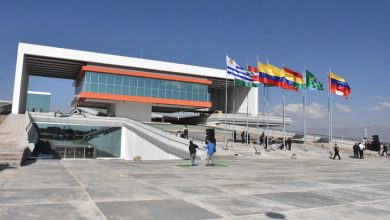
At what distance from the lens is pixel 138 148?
134ft

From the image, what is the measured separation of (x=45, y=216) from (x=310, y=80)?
3362 cm

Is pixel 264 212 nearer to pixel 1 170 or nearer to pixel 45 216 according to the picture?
pixel 45 216

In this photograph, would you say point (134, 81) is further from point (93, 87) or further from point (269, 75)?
point (269, 75)

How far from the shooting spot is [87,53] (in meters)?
59.8

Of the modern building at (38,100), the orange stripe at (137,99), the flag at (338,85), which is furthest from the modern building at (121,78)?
the flag at (338,85)

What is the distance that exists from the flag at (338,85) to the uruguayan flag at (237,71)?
356 inches

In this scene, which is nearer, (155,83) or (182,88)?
(155,83)

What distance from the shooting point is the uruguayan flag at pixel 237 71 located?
107 feet

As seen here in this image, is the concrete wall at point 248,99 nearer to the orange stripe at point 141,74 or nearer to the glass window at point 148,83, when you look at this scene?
the orange stripe at point 141,74

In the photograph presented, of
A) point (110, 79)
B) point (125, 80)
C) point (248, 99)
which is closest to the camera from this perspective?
point (110, 79)

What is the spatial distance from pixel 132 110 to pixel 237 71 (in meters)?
34.3

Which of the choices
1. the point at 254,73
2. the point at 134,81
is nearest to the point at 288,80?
the point at 254,73

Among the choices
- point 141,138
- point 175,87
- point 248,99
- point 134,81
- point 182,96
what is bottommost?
point 141,138

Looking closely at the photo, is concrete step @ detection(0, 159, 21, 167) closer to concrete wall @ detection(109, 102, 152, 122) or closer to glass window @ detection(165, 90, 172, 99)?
concrete wall @ detection(109, 102, 152, 122)
